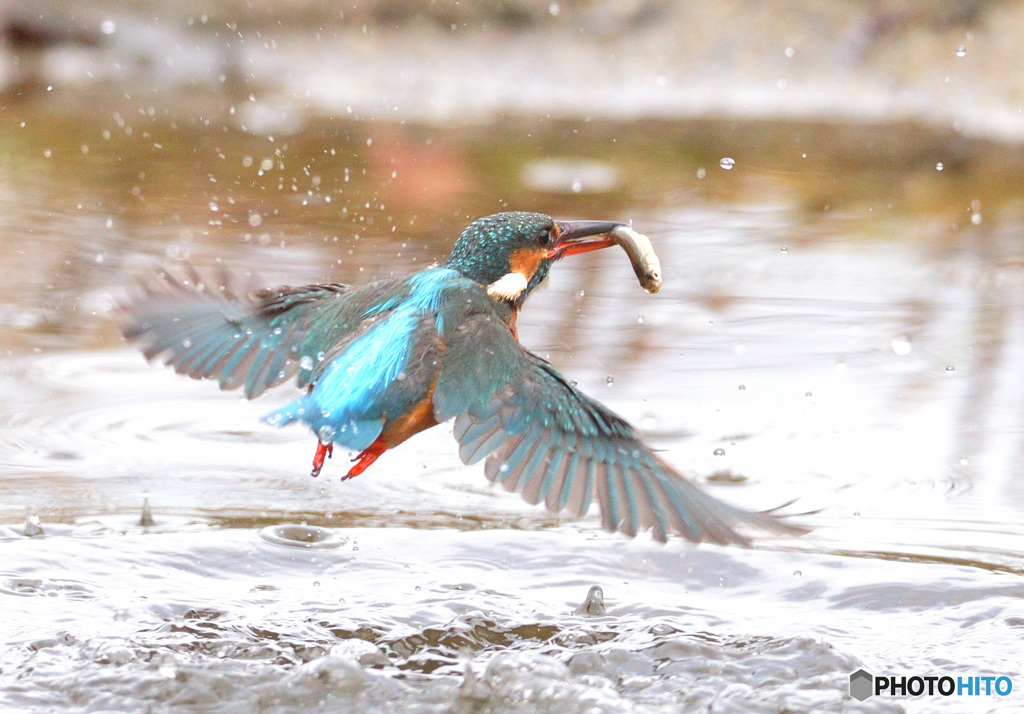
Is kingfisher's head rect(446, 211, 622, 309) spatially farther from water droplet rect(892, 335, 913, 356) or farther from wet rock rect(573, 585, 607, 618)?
water droplet rect(892, 335, 913, 356)

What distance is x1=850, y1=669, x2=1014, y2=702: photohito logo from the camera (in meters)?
3.27

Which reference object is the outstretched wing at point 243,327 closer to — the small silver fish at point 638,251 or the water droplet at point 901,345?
the small silver fish at point 638,251

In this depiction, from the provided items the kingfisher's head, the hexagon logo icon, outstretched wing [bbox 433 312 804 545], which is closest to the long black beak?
the kingfisher's head

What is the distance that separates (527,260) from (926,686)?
142 cm

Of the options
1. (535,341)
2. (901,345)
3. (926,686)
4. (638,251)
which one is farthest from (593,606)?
(901,345)

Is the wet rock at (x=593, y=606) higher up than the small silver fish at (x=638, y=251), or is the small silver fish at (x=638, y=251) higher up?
the small silver fish at (x=638, y=251)

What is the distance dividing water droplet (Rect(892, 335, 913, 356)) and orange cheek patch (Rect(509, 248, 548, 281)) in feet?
6.62

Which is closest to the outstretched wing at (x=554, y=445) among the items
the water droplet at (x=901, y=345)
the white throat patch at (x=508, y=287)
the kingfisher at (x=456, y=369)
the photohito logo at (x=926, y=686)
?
the kingfisher at (x=456, y=369)

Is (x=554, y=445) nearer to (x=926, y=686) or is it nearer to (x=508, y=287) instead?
(x=508, y=287)

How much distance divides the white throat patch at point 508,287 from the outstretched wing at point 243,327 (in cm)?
28

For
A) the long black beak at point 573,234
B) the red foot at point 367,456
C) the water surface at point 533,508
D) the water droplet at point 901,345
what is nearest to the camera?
the water surface at point 533,508

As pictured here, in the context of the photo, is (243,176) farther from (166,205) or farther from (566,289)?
(566,289)

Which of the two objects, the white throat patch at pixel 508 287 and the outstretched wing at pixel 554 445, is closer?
the outstretched wing at pixel 554 445

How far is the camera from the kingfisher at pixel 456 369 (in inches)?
130
